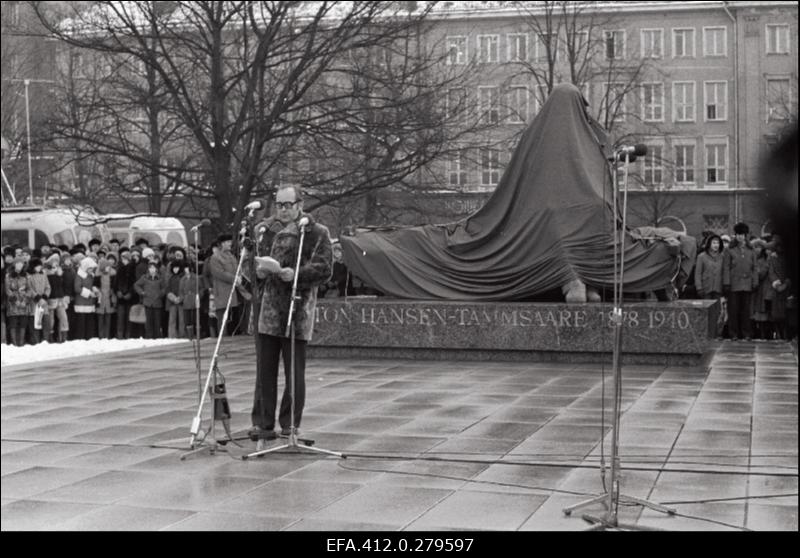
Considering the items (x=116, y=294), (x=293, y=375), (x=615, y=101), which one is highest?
(x=615, y=101)

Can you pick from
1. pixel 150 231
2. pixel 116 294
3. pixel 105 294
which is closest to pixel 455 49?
pixel 116 294

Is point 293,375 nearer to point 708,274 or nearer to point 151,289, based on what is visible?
point 708,274

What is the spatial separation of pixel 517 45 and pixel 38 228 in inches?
1145

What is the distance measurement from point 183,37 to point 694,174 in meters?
37.8

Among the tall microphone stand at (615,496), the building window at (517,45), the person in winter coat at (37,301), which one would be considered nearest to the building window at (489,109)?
the person in winter coat at (37,301)

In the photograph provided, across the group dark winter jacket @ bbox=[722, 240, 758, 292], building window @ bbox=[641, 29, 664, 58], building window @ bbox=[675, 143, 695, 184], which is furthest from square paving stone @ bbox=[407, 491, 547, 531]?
building window @ bbox=[641, 29, 664, 58]

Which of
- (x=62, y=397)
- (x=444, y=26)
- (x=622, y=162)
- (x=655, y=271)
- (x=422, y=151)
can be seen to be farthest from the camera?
(x=444, y=26)

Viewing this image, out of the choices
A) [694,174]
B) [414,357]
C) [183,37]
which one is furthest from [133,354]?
[694,174]

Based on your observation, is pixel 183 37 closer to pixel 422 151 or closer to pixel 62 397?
pixel 422 151

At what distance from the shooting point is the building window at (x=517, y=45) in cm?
4952

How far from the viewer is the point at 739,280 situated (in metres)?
17.8

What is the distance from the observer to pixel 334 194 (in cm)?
2064

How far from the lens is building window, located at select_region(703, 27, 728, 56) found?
5331 centimetres

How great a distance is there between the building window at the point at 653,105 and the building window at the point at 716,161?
2758mm
